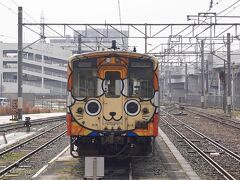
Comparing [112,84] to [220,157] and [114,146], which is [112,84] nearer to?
[114,146]

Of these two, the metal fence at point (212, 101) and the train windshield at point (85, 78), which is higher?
the train windshield at point (85, 78)

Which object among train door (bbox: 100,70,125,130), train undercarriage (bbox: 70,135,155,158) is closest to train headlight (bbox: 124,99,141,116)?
train door (bbox: 100,70,125,130)

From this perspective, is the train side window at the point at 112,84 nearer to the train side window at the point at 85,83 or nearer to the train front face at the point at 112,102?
the train front face at the point at 112,102

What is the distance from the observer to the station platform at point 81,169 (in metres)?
12.1

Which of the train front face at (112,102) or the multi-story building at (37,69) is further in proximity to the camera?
the multi-story building at (37,69)

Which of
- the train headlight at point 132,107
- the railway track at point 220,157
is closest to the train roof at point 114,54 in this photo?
the train headlight at point 132,107

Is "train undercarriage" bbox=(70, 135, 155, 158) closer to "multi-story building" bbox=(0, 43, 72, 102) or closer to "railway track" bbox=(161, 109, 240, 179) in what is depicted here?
"railway track" bbox=(161, 109, 240, 179)

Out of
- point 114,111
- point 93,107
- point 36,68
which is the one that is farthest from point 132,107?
point 36,68

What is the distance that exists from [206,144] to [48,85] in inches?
3363

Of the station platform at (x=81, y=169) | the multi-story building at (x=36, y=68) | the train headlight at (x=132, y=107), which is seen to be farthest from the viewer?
the multi-story building at (x=36, y=68)

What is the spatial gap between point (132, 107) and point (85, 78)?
139 centimetres

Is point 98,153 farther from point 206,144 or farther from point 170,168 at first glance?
point 206,144

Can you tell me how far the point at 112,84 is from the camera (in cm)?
1279

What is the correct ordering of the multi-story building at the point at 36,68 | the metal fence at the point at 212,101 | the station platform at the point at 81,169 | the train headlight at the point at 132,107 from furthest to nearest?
the multi-story building at the point at 36,68 → the metal fence at the point at 212,101 → the train headlight at the point at 132,107 → the station platform at the point at 81,169
